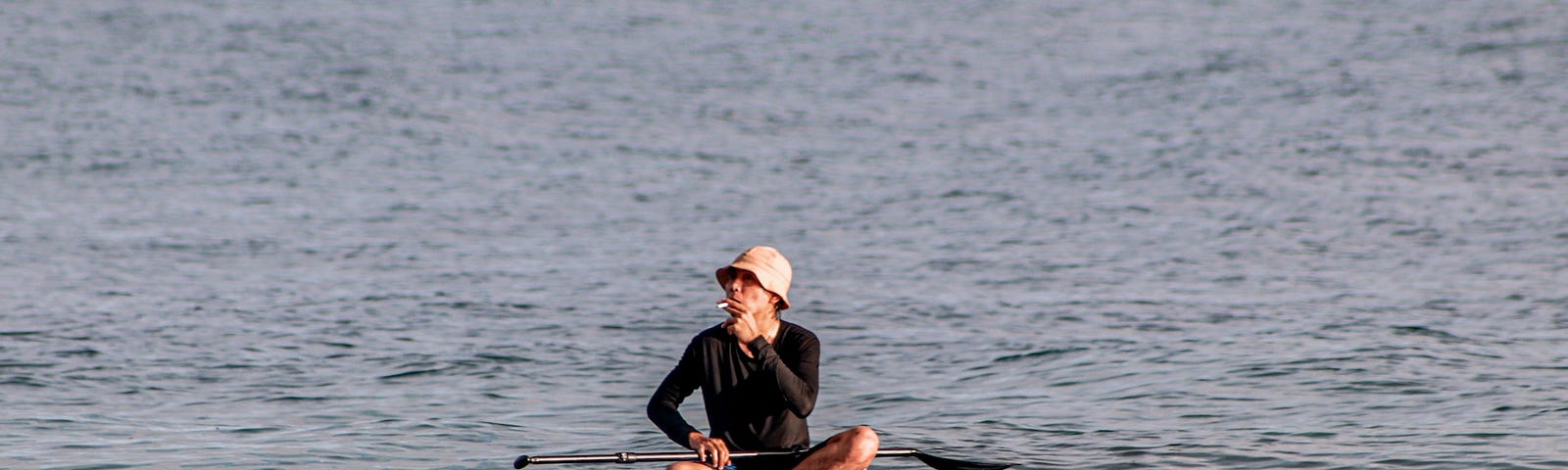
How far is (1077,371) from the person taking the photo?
61.6ft

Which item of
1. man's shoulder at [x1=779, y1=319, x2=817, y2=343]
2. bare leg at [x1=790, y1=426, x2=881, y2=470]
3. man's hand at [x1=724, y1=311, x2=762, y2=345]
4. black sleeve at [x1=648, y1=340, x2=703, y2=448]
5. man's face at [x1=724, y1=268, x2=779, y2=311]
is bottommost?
bare leg at [x1=790, y1=426, x2=881, y2=470]

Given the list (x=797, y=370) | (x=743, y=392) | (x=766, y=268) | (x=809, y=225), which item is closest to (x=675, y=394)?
(x=743, y=392)

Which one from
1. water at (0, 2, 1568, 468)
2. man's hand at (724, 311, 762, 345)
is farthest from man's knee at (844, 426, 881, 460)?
water at (0, 2, 1568, 468)

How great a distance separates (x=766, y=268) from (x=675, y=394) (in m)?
0.96

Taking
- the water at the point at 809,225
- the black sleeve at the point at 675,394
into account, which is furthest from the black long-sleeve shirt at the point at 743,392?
the water at the point at 809,225

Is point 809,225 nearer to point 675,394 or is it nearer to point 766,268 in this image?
point 675,394

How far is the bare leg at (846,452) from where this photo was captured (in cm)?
848

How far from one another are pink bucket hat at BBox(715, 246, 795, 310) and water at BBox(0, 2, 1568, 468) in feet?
15.9

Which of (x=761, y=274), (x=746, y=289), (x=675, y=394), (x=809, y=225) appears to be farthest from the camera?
(x=809, y=225)

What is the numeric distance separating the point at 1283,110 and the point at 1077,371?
30533mm

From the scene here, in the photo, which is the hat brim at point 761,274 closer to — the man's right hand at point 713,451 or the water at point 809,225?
the man's right hand at point 713,451

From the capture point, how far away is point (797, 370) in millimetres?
8617

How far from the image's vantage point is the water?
52.7 feet

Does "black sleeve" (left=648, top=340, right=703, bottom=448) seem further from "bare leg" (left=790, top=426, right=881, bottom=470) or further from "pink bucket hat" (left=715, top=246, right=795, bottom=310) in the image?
"bare leg" (left=790, top=426, right=881, bottom=470)
